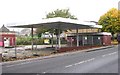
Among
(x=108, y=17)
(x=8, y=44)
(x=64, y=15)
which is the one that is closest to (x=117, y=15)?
(x=108, y=17)

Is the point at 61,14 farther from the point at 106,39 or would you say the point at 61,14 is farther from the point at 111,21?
the point at 106,39

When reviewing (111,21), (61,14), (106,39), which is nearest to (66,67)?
(106,39)

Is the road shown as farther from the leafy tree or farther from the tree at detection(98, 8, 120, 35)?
the tree at detection(98, 8, 120, 35)

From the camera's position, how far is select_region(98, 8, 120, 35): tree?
280 ft

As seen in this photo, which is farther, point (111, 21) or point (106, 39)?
point (111, 21)

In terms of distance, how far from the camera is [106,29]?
282ft

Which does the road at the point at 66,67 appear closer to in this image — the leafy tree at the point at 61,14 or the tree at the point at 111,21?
the leafy tree at the point at 61,14

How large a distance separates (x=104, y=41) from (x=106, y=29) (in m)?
25.2

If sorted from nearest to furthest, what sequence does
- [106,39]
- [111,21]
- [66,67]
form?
[66,67] → [106,39] → [111,21]

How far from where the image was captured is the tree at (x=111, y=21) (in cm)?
8548

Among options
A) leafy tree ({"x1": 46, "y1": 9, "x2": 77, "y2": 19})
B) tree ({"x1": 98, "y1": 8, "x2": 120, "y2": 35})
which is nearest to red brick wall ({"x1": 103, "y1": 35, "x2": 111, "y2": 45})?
leafy tree ({"x1": 46, "y1": 9, "x2": 77, "y2": 19})

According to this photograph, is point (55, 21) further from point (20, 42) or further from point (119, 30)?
point (119, 30)

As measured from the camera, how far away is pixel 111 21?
286 ft

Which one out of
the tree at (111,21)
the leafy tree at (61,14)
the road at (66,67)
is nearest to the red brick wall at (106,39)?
the leafy tree at (61,14)
